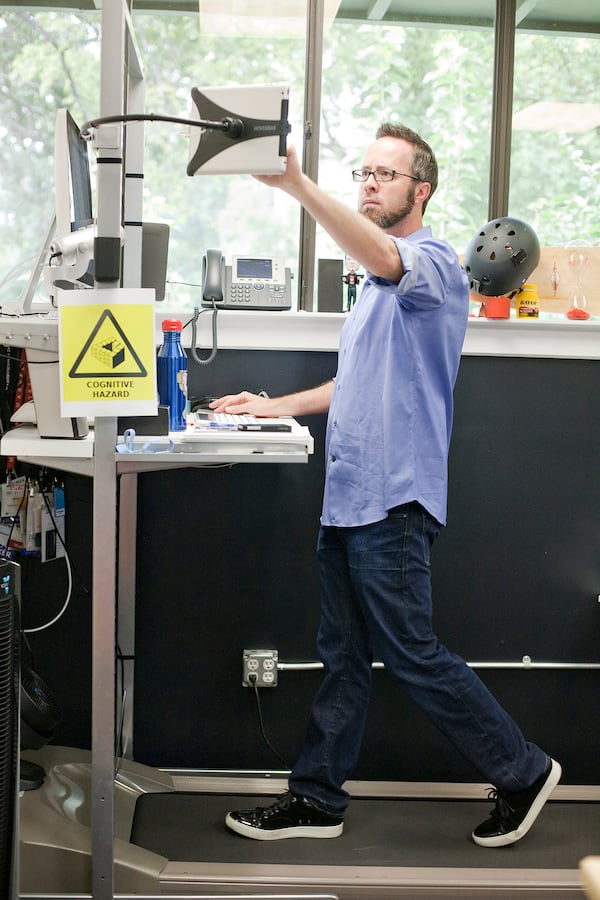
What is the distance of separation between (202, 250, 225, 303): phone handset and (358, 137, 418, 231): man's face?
1.69ft

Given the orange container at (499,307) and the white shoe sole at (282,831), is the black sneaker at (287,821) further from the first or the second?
the orange container at (499,307)

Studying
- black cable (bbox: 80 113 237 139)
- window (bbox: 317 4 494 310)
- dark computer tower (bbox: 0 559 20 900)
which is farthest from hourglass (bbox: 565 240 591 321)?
dark computer tower (bbox: 0 559 20 900)

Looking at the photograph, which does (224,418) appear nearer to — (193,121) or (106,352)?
(106,352)

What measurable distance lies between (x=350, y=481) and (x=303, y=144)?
1206mm

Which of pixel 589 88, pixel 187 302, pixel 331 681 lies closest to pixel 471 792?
pixel 331 681

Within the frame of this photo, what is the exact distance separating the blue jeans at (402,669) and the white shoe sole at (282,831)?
0.07 meters

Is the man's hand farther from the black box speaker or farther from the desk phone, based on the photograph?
the black box speaker

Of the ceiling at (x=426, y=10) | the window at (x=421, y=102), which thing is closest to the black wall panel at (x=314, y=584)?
the window at (x=421, y=102)

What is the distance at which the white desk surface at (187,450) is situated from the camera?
1836mm

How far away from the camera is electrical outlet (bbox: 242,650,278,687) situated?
267 centimetres

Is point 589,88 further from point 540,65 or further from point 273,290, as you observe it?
point 273,290

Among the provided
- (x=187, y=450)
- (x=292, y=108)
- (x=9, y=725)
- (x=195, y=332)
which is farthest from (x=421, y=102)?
(x=9, y=725)

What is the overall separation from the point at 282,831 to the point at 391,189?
157 cm

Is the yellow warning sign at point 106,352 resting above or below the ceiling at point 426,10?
below
